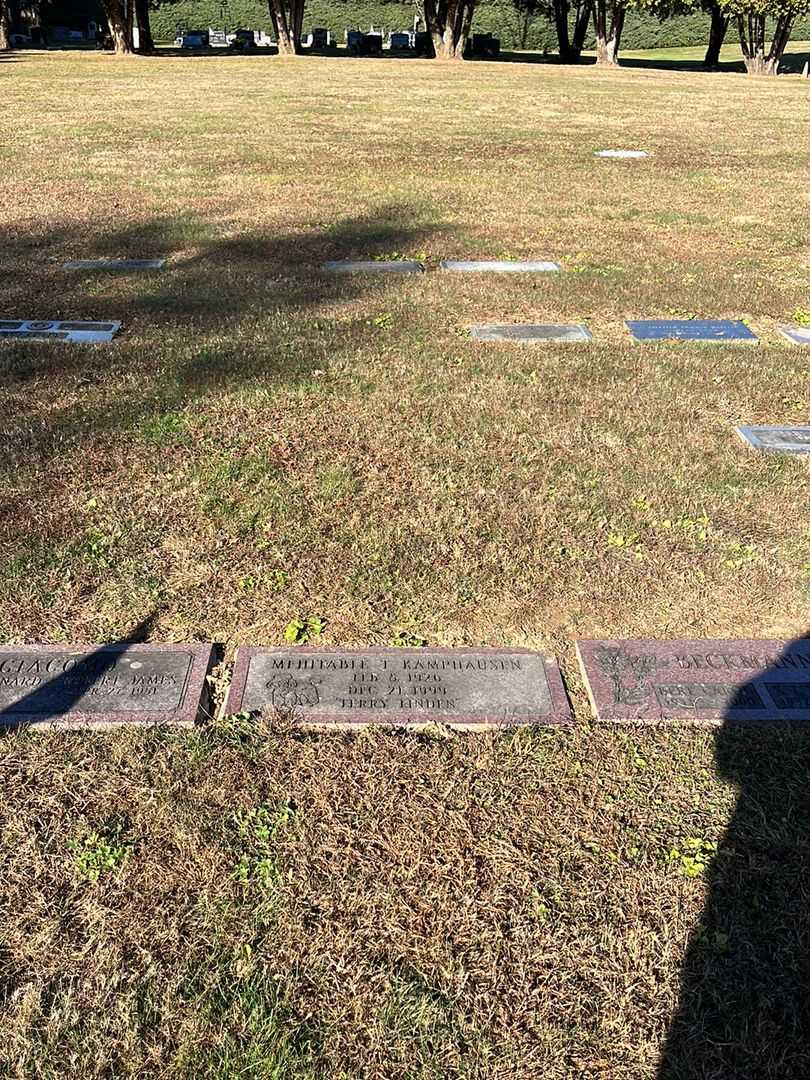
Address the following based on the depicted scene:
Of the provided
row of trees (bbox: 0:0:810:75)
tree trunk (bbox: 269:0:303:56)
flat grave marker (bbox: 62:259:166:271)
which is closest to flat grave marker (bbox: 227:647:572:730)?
flat grave marker (bbox: 62:259:166:271)

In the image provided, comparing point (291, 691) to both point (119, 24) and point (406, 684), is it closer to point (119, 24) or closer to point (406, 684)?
point (406, 684)

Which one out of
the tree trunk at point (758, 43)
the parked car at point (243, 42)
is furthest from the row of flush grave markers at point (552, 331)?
the parked car at point (243, 42)

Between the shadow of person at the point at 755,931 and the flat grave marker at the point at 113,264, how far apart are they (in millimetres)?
6967

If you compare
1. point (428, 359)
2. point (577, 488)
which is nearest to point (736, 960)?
point (577, 488)

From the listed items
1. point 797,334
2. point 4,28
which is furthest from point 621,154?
point 4,28

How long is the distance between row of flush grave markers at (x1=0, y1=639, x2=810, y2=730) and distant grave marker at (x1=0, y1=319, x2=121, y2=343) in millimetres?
3682

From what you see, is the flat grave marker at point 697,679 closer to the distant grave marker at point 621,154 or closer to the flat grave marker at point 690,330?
the flat grave marker at point 690,330

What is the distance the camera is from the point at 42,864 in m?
2.29

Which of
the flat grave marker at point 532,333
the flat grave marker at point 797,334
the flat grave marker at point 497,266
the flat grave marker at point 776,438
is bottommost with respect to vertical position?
the flat grave marker at point 776,438

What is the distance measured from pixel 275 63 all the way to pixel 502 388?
34.8 meters

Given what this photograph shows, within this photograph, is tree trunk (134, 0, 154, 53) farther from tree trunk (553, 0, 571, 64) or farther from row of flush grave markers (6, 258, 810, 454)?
row of flush grave markers (6, 258, 810, 454)

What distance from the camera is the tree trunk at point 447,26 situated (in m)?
36.3

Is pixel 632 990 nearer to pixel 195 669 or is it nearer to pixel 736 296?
pixel 195 669

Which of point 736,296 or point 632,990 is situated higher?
point 736,296
